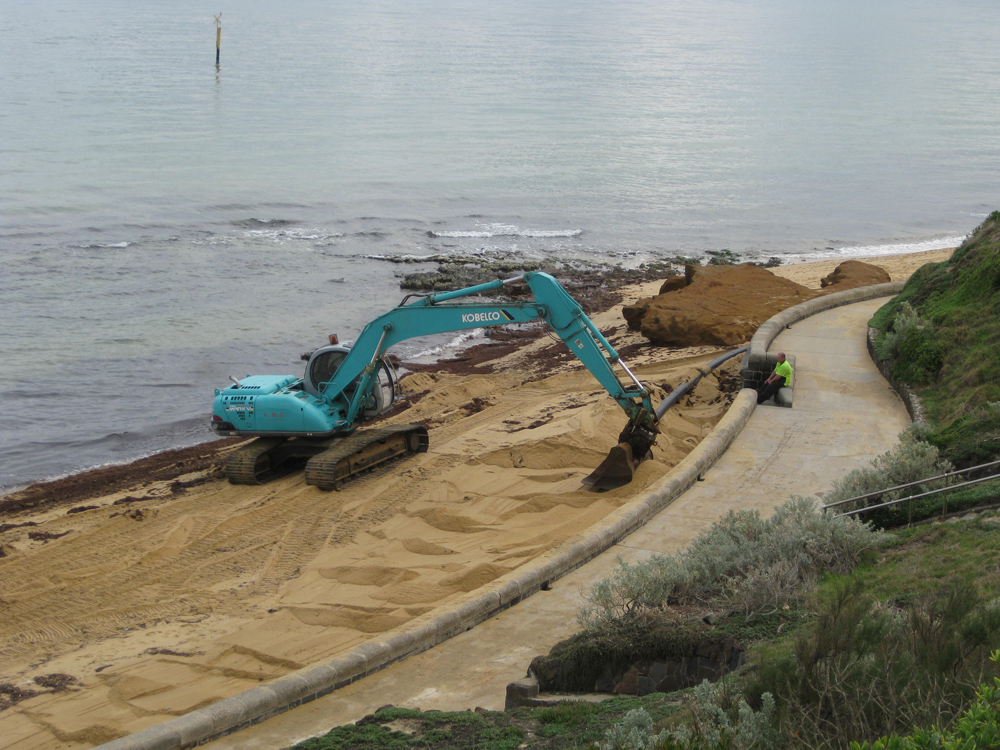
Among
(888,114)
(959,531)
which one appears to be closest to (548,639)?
(959,531)

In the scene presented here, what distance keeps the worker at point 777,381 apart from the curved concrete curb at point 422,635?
5.73ft

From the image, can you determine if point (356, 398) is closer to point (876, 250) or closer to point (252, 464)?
point (252, 464)

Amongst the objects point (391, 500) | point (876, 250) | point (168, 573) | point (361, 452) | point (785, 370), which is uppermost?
point (876, 250)

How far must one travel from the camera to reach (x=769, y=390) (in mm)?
15492

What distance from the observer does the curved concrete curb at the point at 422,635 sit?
23.5 feet

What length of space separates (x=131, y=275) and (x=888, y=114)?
70.7 m

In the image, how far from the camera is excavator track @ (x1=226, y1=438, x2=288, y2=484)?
1526cm

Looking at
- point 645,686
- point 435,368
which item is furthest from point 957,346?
point 435,368

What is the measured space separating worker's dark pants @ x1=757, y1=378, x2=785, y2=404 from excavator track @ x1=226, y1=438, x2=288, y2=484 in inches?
318

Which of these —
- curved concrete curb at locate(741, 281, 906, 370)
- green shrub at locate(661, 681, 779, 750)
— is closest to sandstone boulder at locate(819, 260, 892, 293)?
curved concrete curb at locate(741, 281, 906, 370)

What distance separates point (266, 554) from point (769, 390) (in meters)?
8.43

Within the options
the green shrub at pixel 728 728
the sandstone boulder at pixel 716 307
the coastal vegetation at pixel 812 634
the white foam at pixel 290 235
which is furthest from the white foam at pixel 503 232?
the green shrub at pixel 728 728

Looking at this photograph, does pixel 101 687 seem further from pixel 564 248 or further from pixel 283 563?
pixel 564 248

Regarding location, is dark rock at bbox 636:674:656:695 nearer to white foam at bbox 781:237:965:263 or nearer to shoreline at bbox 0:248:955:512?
shoreline at bbox 0:248:955:512
